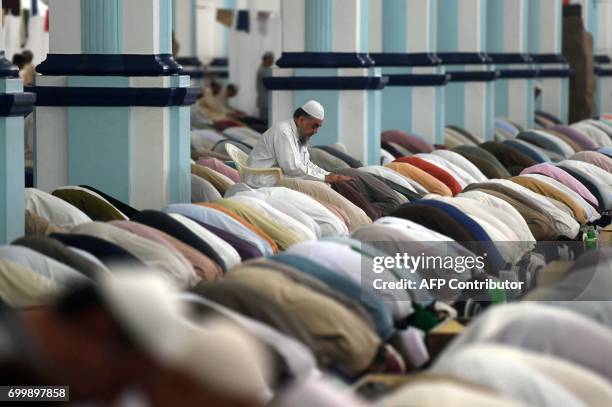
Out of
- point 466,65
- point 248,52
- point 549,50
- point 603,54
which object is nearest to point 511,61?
point 549,50

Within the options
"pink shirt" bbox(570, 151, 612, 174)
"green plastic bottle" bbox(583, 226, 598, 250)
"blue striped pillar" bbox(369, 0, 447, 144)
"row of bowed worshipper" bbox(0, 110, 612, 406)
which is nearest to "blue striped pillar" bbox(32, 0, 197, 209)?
"row of bowed worshipper" bbox(0, 110, 612, 406)

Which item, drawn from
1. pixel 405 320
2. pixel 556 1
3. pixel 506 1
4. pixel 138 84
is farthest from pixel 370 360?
pixel 556 1

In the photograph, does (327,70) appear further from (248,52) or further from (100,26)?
(248,52)

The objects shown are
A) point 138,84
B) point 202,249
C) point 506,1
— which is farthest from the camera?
point 506,1

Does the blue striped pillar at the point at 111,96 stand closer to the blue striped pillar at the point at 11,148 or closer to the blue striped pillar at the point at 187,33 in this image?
the blue striped pillar at the point at 11,148

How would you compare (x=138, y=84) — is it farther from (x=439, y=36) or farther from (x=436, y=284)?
(x=439, y=36)

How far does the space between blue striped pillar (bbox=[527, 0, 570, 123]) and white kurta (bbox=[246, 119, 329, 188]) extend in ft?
35.2

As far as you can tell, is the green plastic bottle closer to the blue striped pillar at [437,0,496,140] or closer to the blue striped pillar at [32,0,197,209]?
the blue striped pillar at [32,0,197,209]

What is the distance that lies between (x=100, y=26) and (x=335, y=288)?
139 inches

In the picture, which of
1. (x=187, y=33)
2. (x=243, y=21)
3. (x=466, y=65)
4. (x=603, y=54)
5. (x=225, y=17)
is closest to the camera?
(x=466, y=65)

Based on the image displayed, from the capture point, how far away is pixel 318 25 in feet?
38.9

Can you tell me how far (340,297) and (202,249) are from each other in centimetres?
139

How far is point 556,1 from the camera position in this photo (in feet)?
66.2

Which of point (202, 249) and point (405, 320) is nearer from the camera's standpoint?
point (405, 320)
